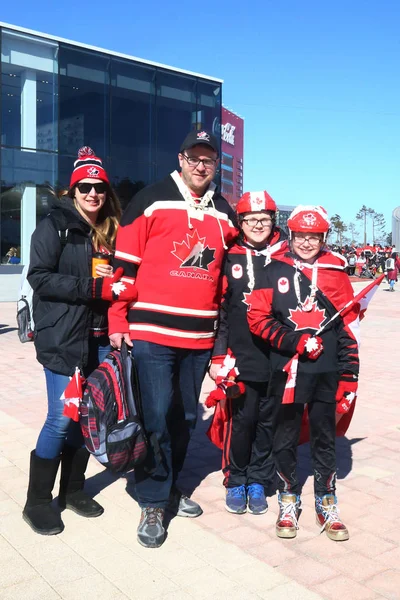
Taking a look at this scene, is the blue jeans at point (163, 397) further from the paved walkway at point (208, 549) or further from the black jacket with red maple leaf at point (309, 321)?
the black jacket with red maple leaf at point (309, 321)

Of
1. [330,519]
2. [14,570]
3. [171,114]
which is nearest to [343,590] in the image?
[330,519]

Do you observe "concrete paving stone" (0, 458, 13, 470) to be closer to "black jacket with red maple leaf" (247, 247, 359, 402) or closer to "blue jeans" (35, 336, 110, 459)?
"blue jeans" (35, 336, 110, 459)

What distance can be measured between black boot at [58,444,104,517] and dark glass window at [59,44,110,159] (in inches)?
717

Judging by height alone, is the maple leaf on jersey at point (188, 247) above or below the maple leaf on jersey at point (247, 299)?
above

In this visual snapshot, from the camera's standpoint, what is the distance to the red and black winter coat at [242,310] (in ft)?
12.7

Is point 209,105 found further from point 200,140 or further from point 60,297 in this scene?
point 60,297

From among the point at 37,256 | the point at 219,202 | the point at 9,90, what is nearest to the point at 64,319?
the point at 37,256

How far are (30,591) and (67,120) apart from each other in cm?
1974

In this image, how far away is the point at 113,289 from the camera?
348 cm

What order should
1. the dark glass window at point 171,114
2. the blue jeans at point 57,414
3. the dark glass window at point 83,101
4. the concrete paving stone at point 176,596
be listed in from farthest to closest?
the dark glass window at point 171,114, the dark glass window at point 83,101, the blue jeans at point 57,414, the concrete paving stone at point 176,596

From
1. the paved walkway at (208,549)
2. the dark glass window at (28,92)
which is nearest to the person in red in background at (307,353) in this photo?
the paved walkway at (208,549)

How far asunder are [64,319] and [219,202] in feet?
3.70

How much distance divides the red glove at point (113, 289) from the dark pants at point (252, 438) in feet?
3.17

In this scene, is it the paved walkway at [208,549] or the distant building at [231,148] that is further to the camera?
the distant building at [231,148]
